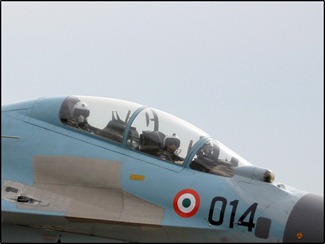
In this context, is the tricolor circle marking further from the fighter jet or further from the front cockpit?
the front cockpit

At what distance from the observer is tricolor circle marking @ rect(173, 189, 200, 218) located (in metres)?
11.7

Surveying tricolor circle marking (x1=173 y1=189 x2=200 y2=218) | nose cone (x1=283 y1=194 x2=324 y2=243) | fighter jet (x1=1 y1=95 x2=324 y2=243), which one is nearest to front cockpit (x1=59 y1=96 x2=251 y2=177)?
fighter jet (x1=1 y1=95 x2=324 y2=243)

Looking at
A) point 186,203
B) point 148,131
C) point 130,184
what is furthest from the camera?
point 148,131

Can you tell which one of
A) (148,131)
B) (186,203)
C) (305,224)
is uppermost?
(148,131)

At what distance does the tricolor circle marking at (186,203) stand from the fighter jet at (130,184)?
0.6 inches

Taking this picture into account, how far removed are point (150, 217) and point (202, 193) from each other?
3.01 feet

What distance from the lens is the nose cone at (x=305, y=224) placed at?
1116 cm

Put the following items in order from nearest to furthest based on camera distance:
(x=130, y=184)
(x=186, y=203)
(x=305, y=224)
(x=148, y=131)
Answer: (x=305, y=224), (x=186, y=203), (x=130, y=184), (x=148, y=131)

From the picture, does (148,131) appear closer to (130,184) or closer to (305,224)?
(130,184)

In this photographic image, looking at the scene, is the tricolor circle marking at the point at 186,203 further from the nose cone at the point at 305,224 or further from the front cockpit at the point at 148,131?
the nose cone at the point at 305,224

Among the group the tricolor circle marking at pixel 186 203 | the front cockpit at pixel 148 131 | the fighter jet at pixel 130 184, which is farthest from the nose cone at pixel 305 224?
the tricolor circle marking at pixel 186 203

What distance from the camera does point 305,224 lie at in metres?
11.2

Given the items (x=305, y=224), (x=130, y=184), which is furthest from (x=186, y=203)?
(x=305, y=224)

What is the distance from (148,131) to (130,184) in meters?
1.11
